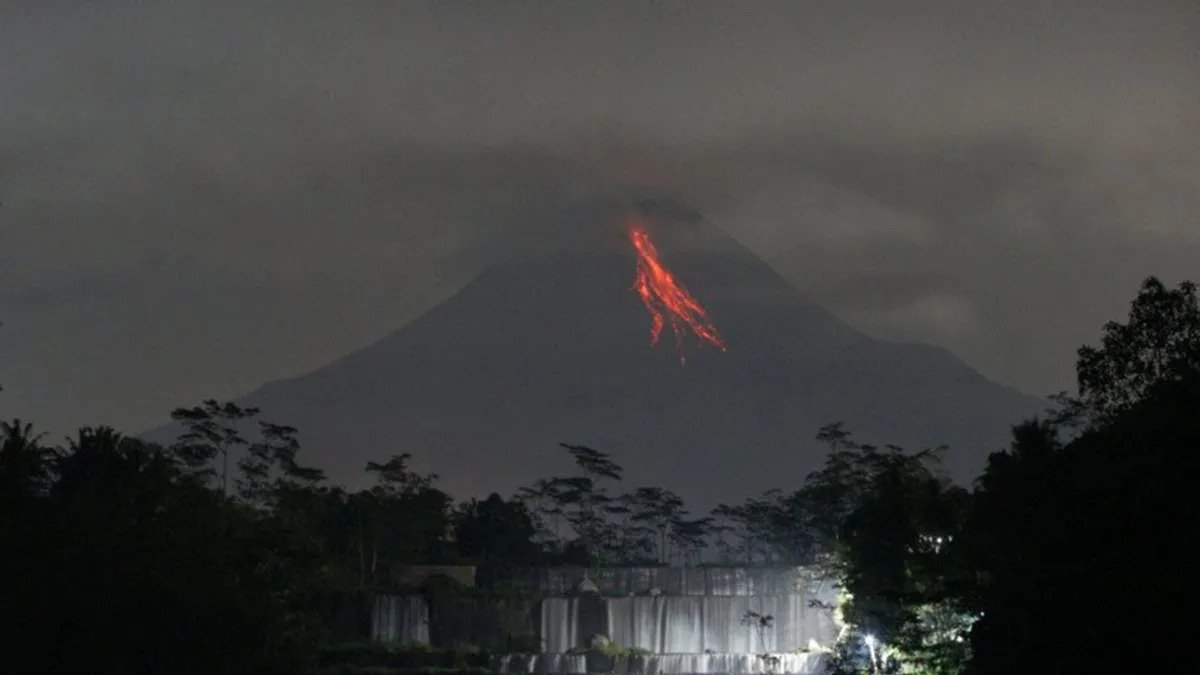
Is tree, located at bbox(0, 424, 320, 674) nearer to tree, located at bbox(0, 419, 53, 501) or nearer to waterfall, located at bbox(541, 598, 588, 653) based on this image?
tree, located at bbox(0, 419, 53, 501)

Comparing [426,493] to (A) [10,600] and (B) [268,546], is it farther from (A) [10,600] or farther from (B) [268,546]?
(A) [10,600]

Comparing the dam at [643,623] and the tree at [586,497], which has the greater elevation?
the tree at [586,497]

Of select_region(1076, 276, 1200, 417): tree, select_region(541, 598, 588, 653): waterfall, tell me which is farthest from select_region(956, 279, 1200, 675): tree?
select_region(541, 598, 588, 653): waterfall

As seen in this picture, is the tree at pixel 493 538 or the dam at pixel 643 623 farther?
the tree at pixel 493 538

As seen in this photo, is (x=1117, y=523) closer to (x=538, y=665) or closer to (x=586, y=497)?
(x=538, y=665)

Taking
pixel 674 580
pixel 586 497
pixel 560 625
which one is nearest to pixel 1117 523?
pixel 560 625

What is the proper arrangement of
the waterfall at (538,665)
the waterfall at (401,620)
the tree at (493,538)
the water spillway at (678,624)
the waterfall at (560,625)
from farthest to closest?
1. the tree at (493,538)
2. the waterfall at (560,625)
3. the water spillway at (678,624)
4. the waterfall at (401,620)
5. the waterfall at (538,665)

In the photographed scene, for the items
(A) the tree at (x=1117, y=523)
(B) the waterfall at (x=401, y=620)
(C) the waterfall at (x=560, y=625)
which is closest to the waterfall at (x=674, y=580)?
(C) the waterfall at (x=560, y=625)

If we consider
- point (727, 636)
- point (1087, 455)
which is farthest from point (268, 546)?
point (727, 636)

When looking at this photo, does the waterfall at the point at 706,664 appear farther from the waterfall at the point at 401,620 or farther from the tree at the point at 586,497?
the tree at the point at 586,497

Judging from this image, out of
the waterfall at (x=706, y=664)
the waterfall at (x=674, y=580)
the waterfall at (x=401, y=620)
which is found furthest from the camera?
the waterfall at (x=674, y=580)
